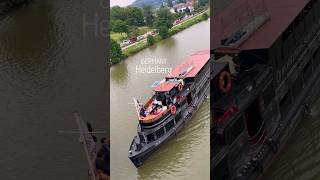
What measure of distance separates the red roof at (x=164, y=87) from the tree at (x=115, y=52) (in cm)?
108

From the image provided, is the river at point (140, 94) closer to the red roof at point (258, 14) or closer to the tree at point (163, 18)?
the tree at point (163, 18)

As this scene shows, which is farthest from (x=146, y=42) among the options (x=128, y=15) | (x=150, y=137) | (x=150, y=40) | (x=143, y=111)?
(x=150, y=137)

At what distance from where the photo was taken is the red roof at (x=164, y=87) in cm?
1088

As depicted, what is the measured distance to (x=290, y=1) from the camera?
17719mm

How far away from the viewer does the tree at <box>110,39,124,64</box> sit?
33.9 ft

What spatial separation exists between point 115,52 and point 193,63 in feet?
6.10

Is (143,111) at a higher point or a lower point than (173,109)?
higher

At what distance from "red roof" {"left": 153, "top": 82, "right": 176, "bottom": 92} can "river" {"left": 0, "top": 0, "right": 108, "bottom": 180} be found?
4.93ft

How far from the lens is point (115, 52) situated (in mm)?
10586

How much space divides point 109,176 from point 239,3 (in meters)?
8.29

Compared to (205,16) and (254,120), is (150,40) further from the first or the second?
(254,120)

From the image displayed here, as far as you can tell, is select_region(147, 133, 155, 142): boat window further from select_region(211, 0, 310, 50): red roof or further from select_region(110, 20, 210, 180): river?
select_region(211, 0, 310, 50): red roof

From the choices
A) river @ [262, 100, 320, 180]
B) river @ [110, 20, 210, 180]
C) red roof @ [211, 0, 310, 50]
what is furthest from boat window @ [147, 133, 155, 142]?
river @ [262, 100, 320, 180]

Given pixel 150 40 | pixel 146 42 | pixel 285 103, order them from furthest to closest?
1. pixel 285 103
2. pixel 146 42
3. pixel 150 40
